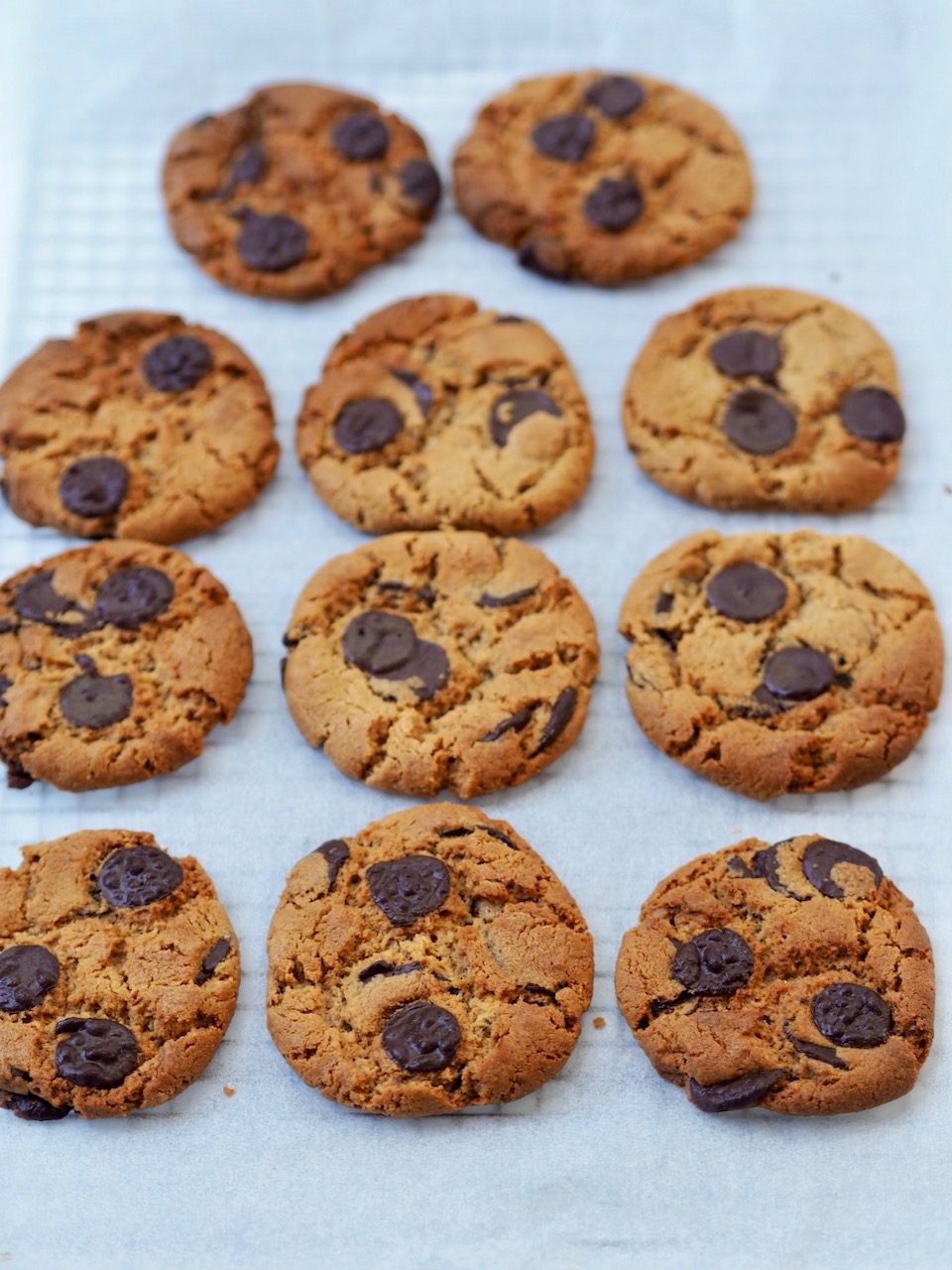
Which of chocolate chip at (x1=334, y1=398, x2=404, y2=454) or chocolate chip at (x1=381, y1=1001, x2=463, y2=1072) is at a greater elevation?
chocolate chip at (x1=334, y1=398, x2=404, y2=454)

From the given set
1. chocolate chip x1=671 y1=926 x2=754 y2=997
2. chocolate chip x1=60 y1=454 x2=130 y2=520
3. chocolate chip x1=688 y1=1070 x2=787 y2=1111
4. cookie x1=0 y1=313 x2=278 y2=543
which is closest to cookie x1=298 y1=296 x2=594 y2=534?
cookie x1=0 y1=313 x2=278 y2=543

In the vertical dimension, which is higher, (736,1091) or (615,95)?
(615,95)

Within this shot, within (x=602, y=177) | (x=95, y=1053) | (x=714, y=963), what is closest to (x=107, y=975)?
(x=95, y=1053)

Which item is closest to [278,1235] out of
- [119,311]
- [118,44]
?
[119,311]

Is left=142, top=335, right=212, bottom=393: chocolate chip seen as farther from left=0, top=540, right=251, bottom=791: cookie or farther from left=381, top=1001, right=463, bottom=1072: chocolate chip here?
left=381, top=1001, right=463, bottom=1072: chocolate chip

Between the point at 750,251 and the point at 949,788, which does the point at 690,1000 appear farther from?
the point at 750,251

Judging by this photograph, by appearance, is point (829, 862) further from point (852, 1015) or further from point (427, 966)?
point (427, 966)

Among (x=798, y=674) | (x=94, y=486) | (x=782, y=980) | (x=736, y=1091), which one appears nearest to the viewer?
(x=736, y=1091)
